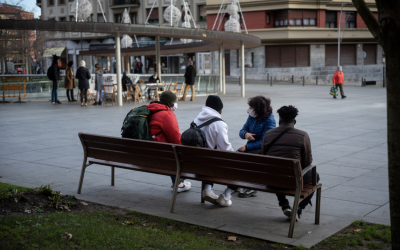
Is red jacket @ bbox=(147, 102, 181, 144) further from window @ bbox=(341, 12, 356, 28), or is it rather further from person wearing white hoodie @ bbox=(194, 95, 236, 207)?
window @ bbox=(341, 12, 356, 28)

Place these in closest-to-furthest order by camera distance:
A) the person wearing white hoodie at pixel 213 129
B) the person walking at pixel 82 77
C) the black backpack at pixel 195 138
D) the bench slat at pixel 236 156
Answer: the bench slat at pixel 236 156
the black backpack at pixel 195 138
the person wearing white hoodie at pixel 213 129
the person walking at pixel 82 77

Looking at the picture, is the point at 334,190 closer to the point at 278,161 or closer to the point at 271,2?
the point at 278,161

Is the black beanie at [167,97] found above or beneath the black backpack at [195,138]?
above

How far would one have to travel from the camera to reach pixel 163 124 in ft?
19.6

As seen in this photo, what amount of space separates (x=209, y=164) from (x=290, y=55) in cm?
4687

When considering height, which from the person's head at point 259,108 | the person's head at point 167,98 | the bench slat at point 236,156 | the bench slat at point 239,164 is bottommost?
the bench slat at point 239,164

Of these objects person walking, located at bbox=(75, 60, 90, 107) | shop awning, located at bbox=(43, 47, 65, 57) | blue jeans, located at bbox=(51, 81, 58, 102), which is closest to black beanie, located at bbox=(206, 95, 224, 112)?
person walking, located at bbox=(75, 60, 90, 107)

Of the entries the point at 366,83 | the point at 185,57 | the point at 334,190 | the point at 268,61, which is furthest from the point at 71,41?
the point at 334,190

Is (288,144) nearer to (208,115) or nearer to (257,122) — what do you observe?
(257,122)

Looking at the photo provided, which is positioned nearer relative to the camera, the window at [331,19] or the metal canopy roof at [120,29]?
the metal canopy roof at [120,29]

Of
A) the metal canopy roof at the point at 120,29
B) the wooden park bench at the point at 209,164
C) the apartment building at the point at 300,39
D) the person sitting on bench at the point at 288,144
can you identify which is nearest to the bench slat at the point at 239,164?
the wooden park bench at the point at 209,164

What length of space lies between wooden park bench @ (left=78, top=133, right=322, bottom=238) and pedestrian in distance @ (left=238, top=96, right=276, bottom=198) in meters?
0.85

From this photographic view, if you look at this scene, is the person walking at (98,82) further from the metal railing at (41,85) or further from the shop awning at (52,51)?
the shop awning at (52,51)

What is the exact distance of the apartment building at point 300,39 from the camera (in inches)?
1897
